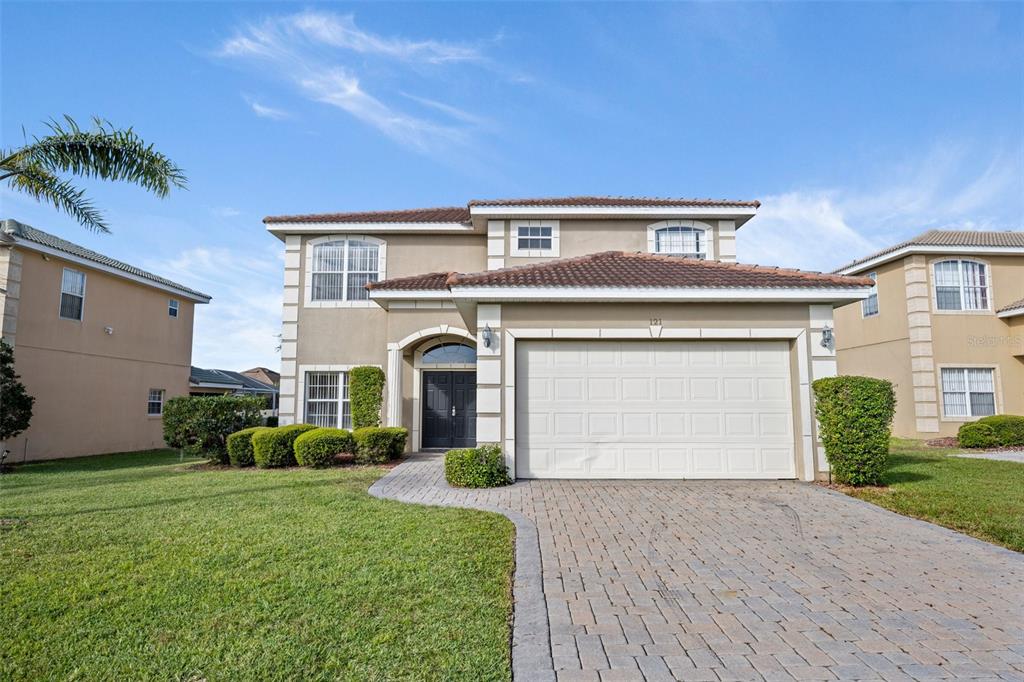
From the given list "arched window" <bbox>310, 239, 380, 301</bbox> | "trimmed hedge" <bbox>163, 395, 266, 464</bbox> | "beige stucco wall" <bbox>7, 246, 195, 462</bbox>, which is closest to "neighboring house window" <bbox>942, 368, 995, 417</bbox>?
"arched window" <bbox>310, 239, 380, 301</bbox>

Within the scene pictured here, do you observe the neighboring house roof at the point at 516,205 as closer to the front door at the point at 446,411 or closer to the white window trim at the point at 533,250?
the white window trim at the point at 533,250

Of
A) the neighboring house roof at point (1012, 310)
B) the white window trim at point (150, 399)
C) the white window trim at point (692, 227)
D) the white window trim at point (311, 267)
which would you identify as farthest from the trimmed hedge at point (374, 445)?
the neighboring house roof at point (1012, 310)

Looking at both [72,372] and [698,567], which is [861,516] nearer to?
[698,567]

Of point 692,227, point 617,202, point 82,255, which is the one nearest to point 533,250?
point 617,202

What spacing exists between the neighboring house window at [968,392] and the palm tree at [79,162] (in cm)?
2262

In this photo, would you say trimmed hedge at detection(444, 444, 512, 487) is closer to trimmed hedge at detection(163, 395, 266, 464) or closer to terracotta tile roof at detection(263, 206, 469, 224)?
trimmed hedge at detection(163, 395, 266, 464)

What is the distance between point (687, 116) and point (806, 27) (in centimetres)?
312

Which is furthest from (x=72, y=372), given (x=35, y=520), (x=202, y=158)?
(x=35, y=520)

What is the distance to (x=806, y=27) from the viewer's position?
35.0 ft

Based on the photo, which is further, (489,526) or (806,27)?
(806,27)

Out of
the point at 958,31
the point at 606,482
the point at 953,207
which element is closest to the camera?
the point at 606,482

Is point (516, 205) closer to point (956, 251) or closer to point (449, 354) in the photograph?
point (449, 354)

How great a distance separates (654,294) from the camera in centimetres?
955

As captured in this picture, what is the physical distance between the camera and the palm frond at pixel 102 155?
28.0 feet
